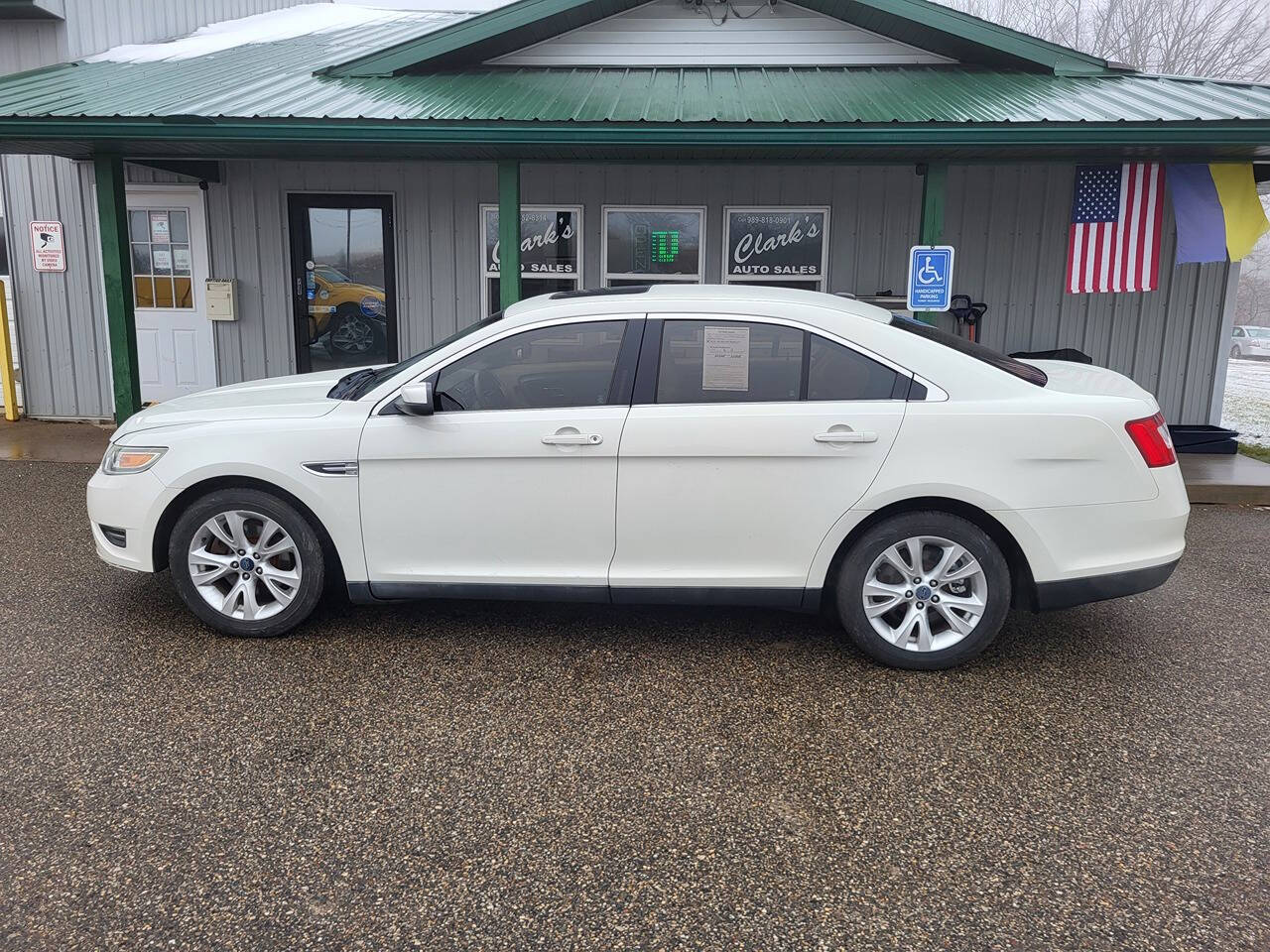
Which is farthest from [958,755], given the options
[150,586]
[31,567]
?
[31,567]

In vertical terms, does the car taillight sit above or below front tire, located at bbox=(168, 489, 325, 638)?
above

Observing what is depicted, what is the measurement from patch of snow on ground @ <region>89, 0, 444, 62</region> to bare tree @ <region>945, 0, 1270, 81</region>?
33309mm

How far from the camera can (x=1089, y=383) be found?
14.7 feet

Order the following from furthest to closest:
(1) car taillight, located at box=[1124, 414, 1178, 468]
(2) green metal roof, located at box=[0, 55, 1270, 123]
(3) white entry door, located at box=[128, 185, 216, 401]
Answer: (3) white entry door, located at box=[128, 185, 216, 401] → (2) green metal roof, located at box=[0, 55, 1270, 123] → (1) car taillight, located at box=[1124, 414, 1178, 468]

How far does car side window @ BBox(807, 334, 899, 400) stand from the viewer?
168 inches

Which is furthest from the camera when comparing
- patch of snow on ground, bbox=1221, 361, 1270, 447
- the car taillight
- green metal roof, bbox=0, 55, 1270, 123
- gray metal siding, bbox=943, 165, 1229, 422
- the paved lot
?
patch of snow on ground, bbox=1221, 361, 1270, 447

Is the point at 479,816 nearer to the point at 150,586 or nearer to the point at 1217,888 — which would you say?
the point at 1217,888

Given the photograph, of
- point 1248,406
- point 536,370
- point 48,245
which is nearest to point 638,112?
point 536,370

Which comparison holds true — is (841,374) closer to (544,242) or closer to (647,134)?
(647,134)

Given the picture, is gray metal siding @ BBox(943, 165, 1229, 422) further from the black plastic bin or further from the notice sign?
the notice sign

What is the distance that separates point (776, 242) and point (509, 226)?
3.46m

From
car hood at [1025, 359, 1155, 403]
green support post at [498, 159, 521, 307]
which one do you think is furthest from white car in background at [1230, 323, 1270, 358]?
car hood at [1025, 359, 1155, 403]

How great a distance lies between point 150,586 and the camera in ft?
17.9

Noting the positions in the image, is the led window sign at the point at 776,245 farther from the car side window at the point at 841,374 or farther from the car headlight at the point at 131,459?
the car headlight at the point at 131,459
